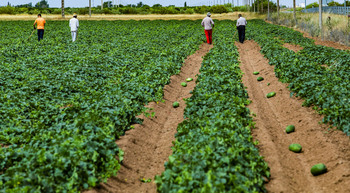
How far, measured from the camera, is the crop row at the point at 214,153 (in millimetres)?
4398

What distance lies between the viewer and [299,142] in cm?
701

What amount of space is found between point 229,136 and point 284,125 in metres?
2.77

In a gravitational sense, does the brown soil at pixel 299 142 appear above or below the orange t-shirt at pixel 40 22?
below

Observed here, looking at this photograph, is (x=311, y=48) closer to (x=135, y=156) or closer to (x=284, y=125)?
(x=284, y=125)

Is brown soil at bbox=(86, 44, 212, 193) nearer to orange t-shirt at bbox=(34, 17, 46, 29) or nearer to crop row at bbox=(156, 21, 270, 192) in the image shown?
crop row at bbox=(156, 21, 270, 192)

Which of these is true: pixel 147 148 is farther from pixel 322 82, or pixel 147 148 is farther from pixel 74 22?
pixel 74 22

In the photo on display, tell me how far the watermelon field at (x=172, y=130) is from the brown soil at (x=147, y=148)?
0.08 feet

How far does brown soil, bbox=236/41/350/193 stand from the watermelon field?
22 millimetres

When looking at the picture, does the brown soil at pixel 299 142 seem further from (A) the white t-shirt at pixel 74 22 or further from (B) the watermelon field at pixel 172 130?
(A) the white t-shirt at pixel 74 22

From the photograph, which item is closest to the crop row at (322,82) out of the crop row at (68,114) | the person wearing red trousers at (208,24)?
the crop row at (68,114)

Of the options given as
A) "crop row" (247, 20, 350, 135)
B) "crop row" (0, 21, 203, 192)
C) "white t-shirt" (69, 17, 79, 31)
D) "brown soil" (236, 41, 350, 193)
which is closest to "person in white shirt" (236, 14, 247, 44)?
"crop row" (247, 20, 350, 135)

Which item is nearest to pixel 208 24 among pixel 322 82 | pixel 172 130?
pixel 322 82

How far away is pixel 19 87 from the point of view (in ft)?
31.7

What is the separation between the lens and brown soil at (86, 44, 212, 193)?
5.41 m
